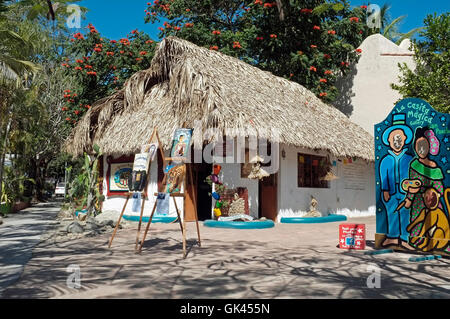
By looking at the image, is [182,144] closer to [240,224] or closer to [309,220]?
[240,224]

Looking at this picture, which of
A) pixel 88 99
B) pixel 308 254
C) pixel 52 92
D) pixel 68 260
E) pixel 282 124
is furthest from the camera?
pixel 52 92

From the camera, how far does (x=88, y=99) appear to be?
778 inches

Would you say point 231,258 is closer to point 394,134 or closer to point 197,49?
point 394,134

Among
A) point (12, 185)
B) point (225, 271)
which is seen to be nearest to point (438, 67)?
point (225, 271)

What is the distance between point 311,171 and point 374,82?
31.1ft

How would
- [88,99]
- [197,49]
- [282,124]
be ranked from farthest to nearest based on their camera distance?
[88,99], [197,49], [282,124]

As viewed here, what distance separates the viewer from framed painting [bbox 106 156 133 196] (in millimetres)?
13859

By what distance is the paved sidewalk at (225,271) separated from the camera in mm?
4387

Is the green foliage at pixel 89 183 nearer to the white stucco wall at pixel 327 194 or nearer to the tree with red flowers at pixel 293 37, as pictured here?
the white stucco wall at pixel 327 194

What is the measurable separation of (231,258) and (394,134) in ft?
12.0

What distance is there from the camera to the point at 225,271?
217 inches

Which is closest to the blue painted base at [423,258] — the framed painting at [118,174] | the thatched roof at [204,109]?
the thatched roof at [204,109]

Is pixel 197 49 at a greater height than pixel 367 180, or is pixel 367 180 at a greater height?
pixel 197 49

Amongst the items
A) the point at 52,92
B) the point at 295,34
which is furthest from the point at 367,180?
the point at 52,92
